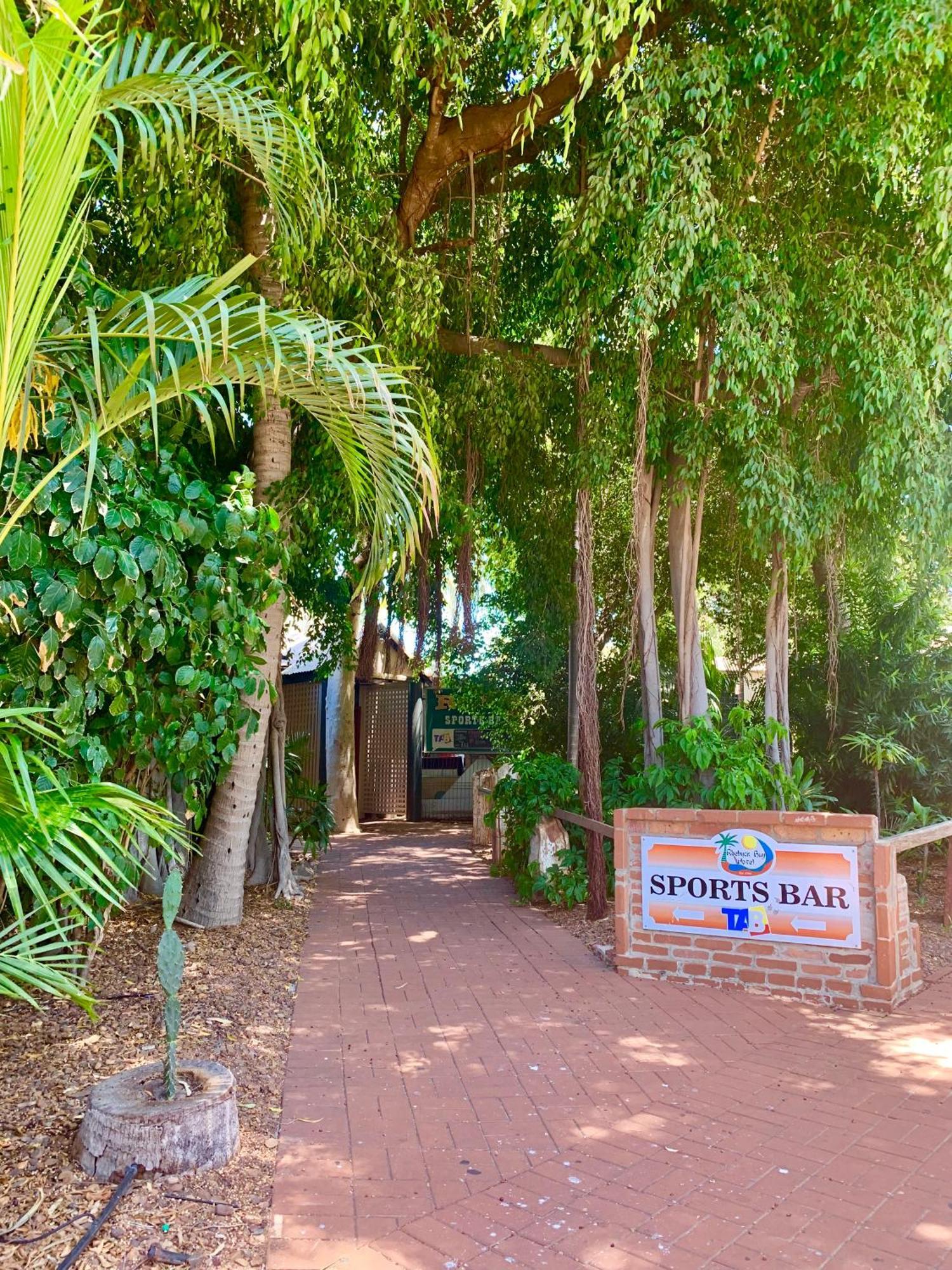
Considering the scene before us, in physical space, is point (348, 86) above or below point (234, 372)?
above

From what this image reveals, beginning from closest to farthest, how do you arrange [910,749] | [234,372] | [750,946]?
[234,372], [750,946], [910,749]

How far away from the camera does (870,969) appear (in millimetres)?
4973

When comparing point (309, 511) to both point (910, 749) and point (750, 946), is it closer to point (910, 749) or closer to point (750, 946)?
point (750, 946)

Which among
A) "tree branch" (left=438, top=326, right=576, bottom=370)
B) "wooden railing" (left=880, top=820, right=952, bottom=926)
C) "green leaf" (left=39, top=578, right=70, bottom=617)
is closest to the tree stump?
"green leaf" (left=39, top=578, right=70, bottom=617)

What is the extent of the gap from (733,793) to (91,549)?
4.35 m

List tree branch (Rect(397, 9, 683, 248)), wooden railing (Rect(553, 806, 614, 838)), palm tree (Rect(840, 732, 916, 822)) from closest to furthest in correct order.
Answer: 1. wooden railing (Rect(553, 806, 614, 838))
2. tree branch (Rect(397, 9, 683, 248))
3. palm tree (Rect(840, 732, 916, 822))

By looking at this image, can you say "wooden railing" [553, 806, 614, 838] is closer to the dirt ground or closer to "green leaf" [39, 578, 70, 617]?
the dirt ground

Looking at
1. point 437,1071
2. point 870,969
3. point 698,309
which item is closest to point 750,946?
point 870,969

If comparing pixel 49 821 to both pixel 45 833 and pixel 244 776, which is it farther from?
pixel 244 776

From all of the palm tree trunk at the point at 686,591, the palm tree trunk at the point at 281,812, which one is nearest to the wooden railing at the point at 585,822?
the palm tree trunk at the point at 686,591

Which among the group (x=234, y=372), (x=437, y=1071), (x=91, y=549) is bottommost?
(x=437, y=1071)

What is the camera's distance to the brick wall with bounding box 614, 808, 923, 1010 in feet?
16.2

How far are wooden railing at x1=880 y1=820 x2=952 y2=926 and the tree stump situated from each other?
346 cm

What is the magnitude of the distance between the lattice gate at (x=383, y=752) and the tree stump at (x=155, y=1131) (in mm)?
10599
